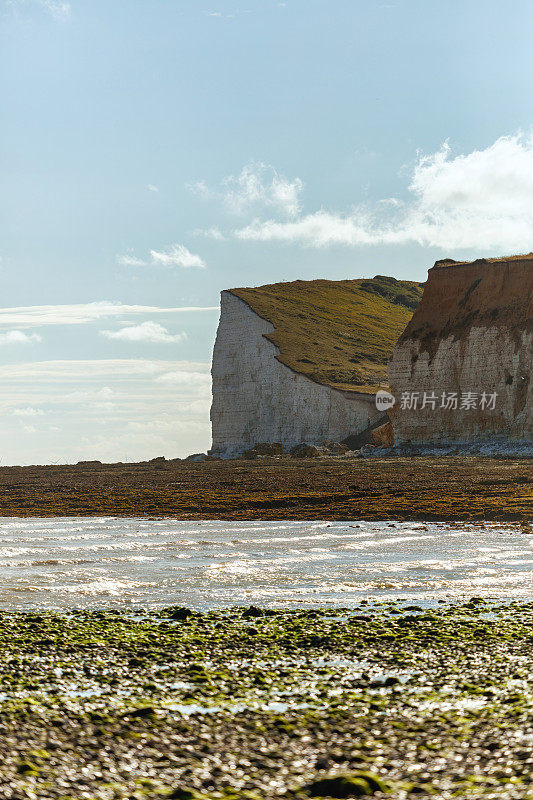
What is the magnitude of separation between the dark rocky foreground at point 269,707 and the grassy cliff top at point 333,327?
6297 cm

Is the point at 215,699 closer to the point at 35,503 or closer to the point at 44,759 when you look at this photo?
the point at 44,759

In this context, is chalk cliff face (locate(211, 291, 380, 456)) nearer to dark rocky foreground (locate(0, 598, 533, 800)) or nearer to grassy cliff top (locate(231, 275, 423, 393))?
grassy cliff top (locate(231, 275, 423, 393))

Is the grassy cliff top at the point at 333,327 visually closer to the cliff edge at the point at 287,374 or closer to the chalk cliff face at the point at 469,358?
the cliff edge at the point at 287,374

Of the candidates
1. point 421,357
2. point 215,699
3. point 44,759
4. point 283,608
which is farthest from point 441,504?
point 421,357

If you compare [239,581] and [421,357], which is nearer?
[239,581]

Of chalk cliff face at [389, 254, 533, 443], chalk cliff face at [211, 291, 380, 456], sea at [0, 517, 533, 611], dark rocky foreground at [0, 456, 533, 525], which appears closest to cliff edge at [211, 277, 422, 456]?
chalk cliff face at [211, 291, 380, 456]

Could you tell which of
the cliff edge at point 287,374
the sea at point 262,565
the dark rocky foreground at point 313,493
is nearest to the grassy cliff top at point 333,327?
the cliff edge at point 287,374

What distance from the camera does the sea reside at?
13133mm

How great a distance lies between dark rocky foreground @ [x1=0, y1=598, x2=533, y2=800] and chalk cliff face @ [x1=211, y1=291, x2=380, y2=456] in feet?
198

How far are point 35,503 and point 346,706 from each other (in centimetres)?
3060

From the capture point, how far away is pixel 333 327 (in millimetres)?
89750

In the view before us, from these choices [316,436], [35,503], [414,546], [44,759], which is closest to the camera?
[44,759]

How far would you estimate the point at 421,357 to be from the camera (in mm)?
58875

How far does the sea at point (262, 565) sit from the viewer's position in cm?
1313
